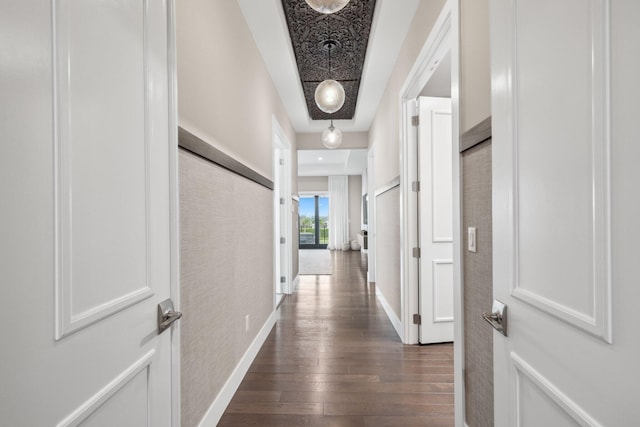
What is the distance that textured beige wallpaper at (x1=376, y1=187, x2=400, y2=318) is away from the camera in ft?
10.5

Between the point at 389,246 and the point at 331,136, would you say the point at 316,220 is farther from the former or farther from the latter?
the point at 389,246

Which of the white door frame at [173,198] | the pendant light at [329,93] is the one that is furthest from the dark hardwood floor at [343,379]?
the pendant light at [329,93]

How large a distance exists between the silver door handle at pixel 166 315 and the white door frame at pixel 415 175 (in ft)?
4.29

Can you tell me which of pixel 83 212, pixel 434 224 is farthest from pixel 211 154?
pixel 434 224

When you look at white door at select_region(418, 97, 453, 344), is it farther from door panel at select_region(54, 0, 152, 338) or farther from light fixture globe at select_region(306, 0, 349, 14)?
door panel at select_region(54, 0, 152, 338)

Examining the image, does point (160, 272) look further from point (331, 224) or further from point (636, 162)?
point (331, 224)

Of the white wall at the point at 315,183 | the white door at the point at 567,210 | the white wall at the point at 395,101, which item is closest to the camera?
the white door at the point at 567,210

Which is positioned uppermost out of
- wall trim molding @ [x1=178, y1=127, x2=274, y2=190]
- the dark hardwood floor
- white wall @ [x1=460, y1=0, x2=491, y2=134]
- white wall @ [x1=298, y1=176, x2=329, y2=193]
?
white wall @ [x1=298, y1=176, x2=329, y2=193]

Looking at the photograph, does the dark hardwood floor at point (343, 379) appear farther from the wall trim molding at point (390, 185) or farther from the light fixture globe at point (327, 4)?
the light fixture globe at point (327, 4)

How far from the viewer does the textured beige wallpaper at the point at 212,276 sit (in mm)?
1408

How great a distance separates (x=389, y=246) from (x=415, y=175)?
44.1 inches

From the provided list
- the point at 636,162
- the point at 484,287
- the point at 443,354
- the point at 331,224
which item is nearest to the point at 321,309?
the point at 443,354

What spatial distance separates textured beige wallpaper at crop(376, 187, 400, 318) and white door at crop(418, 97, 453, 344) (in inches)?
15.0

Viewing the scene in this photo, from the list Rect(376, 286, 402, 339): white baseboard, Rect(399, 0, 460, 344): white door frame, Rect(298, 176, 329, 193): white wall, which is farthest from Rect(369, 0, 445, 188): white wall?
Rect(298, 176, 329, 193): white wall
